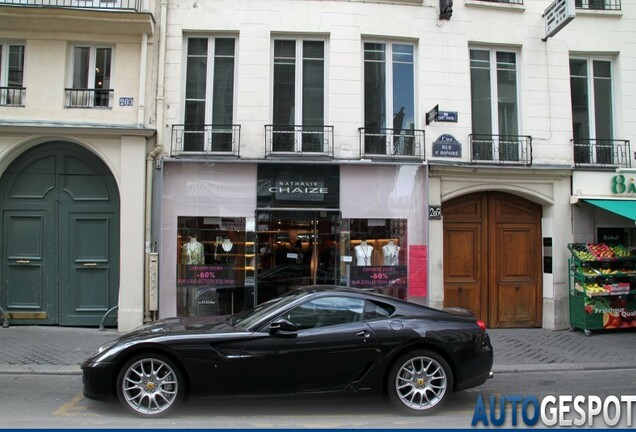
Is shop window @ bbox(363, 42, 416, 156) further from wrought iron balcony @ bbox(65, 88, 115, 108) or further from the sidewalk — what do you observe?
wrought iron balcony @ bbox(65, 88, 115, 108)

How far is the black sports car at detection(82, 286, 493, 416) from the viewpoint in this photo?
5191 millimetres

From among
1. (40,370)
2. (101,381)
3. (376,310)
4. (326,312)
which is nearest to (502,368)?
(376,310)

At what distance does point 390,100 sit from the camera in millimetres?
11102

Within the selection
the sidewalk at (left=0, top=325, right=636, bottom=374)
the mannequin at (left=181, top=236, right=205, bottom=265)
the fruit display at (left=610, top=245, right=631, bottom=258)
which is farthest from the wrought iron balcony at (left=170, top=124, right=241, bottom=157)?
the fruit display at (left=610, top=245, right=631, bottom=258)

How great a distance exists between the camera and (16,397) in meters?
6.03

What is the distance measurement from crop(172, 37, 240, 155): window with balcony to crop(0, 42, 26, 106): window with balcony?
333 cm

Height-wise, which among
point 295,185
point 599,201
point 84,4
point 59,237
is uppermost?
point 84,4

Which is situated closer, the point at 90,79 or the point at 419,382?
the point at 419,382

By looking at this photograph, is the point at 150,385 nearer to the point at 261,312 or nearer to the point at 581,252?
the point at 261,312

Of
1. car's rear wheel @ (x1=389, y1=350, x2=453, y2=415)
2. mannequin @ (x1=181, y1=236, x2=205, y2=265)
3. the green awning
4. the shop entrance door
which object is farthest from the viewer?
the shop entrance door

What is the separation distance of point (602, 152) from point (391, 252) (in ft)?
18.1

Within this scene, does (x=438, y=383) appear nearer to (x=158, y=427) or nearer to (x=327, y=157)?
(x=158, y=427)

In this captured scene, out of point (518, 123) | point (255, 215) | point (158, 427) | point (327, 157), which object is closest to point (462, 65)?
point (518, 123)

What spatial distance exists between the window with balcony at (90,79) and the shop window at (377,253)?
5853mm
